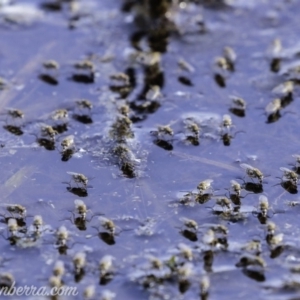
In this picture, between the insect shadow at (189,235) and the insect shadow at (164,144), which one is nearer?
the insect shadow at (189,235)

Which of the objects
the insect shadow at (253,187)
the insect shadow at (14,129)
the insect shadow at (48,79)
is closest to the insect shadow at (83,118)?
the insect shadow at (14,129)

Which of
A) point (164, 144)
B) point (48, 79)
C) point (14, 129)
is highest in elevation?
point (164, 144)

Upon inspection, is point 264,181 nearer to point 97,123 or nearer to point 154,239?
point 154,239

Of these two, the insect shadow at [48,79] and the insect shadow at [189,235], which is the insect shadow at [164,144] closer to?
the insect shadow at [189,235]

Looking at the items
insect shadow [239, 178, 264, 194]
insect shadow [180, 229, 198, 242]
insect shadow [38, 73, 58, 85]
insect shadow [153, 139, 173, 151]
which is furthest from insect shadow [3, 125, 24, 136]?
insect shadow [239, 178, 264, 194]

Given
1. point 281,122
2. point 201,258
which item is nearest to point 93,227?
point 201,258

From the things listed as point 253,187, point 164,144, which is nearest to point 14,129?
point 164,144

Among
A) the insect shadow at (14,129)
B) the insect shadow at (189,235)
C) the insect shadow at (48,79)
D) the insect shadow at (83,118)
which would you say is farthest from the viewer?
the insect shadow at (48,79)

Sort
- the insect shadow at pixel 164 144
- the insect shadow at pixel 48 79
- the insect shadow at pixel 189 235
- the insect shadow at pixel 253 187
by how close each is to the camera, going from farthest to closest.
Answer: the insect shadow at pixel 48 79 → the insect shadow at pixel 164 144 → the insect shadow at pixel 253 187 → the insect shadow at pixel 189 235

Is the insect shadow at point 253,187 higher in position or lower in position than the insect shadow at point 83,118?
higher

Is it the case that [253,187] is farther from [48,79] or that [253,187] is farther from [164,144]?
[48,79]

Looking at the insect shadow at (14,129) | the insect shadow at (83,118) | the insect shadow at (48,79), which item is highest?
the insect shadow at (83,118)
